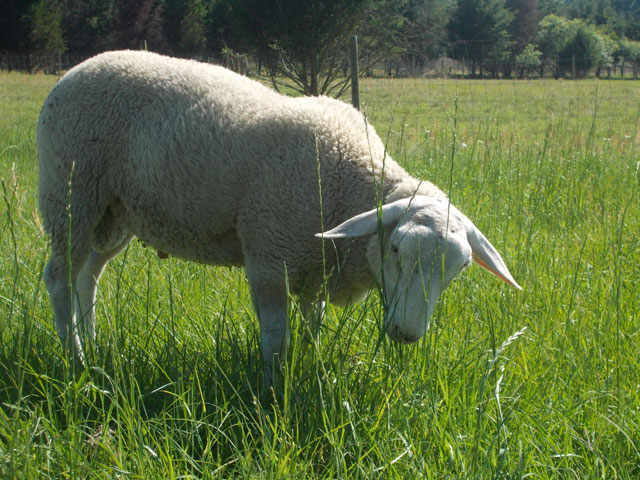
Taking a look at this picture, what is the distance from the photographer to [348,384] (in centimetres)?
216

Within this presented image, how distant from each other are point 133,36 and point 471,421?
117 feet

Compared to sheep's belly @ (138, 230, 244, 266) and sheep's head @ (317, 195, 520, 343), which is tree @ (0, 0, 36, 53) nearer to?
sheep's belly @ (138, 230, 244, 266)

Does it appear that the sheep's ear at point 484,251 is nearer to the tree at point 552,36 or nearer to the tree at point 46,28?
the tree at point 46,28

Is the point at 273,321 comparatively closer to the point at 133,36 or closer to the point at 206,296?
the point at 206,296

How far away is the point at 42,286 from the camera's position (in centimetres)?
343

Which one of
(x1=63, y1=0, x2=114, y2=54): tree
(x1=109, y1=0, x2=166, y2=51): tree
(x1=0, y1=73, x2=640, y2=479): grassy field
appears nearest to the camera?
(x1=0, y1=73, x2=640, y2=479): grassy field

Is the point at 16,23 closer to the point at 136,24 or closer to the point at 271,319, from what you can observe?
the point at 136,24

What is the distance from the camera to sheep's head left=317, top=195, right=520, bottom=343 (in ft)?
7.02

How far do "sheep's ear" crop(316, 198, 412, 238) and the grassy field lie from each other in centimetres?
28

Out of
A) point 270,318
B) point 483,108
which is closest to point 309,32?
point 270,318

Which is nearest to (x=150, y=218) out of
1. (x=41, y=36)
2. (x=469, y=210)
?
(x=469, y=210)

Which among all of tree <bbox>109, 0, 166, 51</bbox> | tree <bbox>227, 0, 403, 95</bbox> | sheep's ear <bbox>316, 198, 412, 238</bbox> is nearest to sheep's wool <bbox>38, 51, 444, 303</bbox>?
sheep's ear <bbox>316, 198, 412, 238</bbox>

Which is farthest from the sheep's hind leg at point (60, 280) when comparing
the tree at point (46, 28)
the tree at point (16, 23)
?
the tree at point (16, 23)

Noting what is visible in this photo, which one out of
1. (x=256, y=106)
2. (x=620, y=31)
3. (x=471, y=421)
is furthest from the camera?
(x=620, y=31)
